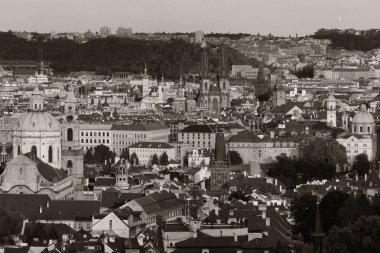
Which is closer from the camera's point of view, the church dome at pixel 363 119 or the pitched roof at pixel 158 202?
the pitched roof at pixel 158 202

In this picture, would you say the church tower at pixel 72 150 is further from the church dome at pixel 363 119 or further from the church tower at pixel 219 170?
the church dome at pixel 363 119

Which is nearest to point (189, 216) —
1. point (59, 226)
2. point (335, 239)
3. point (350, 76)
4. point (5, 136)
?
point (59, 226)

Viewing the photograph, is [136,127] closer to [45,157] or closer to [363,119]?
[363,119]

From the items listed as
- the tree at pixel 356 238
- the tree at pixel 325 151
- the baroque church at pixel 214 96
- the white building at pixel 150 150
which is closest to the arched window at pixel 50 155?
the tree at pixel 325 151

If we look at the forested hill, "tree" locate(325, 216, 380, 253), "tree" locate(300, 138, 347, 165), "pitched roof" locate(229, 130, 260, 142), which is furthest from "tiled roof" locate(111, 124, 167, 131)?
the forested hill

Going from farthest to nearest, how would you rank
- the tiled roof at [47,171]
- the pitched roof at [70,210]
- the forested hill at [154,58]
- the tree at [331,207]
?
the forested hill at [154,58]
the tiled roof at [47,171]
the pitched roof at [70,210]
the tree at [331,207]
